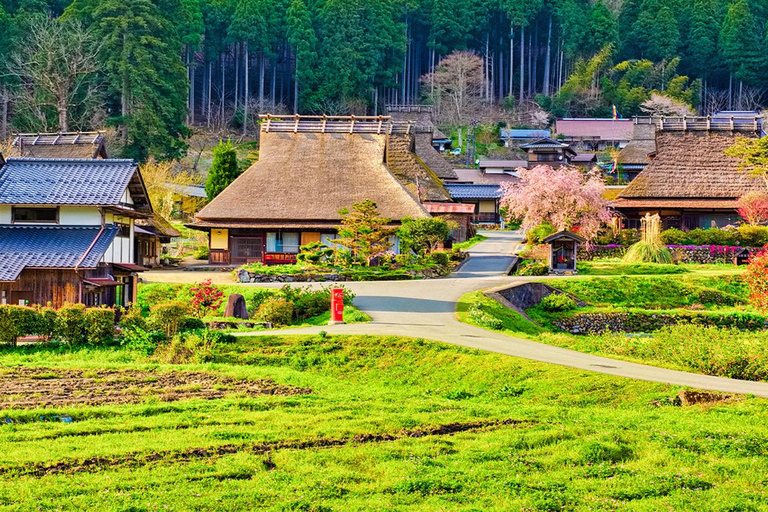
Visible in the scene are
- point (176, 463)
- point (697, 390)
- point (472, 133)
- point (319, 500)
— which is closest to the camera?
point (319, 500)

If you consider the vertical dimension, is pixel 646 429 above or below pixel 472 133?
below

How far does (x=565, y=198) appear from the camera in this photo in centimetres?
4072

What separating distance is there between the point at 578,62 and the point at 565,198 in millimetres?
50866

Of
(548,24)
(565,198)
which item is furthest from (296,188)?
(548,24)

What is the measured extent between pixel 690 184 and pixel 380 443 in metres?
37.6

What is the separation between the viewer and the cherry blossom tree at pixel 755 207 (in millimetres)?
40469

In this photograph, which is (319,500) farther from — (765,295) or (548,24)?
(548,24)

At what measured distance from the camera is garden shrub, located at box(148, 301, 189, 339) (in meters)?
19.2

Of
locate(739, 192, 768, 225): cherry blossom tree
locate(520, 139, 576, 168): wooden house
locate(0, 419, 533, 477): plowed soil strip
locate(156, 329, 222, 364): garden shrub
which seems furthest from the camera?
locate(520, 139, 576, 168): wooden house

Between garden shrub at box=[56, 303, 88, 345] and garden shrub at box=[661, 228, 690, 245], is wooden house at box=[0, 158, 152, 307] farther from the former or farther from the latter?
garden shrub at box=[661, 228, 690, 245]

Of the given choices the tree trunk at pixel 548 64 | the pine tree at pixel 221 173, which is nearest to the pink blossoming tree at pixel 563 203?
the pine tree at pixel 221 173

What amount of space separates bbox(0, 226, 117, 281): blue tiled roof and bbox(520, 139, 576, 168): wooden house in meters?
45.4

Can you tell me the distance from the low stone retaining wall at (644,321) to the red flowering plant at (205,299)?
9.77m

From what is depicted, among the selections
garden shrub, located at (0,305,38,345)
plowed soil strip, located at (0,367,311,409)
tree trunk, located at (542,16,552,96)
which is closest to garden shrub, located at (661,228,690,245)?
plowed soil strip, located at (0,367,311,409)
